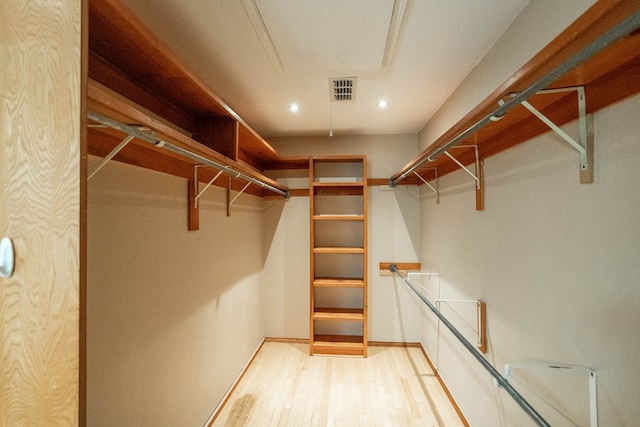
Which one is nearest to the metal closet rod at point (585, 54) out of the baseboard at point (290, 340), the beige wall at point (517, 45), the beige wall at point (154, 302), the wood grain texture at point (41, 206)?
the beige wall at point (517, 45)

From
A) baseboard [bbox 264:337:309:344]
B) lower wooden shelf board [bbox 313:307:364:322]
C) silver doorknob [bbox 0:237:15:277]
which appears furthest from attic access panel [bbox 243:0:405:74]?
baseboard [bbox 264:337:309:344]

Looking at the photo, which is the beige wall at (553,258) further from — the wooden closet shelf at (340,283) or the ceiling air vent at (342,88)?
the wooden closet shelf at (340,283)

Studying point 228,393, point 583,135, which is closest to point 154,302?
point 228,393

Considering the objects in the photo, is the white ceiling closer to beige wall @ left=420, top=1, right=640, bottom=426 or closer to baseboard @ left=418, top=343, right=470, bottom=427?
beige wall @ left=420, top=1, right=640, bottom=426

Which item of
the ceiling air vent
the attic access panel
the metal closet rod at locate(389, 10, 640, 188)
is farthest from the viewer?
the ceiling air vent

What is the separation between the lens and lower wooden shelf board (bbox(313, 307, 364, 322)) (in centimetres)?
290

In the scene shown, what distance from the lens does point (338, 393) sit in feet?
7.53

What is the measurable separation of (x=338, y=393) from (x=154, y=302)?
172 cm

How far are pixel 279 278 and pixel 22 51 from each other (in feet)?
9.73

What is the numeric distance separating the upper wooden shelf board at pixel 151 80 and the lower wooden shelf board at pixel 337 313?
1.92m

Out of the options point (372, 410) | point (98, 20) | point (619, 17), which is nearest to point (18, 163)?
point (98, 20)

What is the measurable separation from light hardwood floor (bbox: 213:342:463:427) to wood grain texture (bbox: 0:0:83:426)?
1.77 meters

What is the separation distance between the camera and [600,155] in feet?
2.86

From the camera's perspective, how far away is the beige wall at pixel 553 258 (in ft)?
2.61
